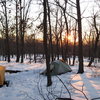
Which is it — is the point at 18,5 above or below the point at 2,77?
above

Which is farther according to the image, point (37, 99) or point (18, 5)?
point (18, 5)

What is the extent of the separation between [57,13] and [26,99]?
23.4 metres

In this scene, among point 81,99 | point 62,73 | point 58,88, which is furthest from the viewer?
point 62,73

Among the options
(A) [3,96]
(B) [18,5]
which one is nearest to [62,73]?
(A) [3,96]

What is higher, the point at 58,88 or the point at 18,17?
the point at 18,17

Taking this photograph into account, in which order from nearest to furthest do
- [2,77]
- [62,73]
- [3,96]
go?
[3,96] < [2,77] < [62,73]

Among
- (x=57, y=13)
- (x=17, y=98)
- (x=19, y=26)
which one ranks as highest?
(x=57, y=13)

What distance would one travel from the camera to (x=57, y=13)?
30.2 metres

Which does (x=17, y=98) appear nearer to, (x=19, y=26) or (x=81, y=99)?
(x=81, y=99)

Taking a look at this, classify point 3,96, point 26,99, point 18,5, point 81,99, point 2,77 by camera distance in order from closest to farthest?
point 81,99 < point 26,99 < point 3,96 < point 2,77 < point 18,5

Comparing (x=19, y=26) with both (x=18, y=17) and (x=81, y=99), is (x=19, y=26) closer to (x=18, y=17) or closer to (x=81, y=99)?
(x=18, y=17)

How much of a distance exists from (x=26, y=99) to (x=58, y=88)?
2.14m

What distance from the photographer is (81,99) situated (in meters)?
7.36

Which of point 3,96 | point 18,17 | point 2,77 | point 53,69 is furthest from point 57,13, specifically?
point 3,96
